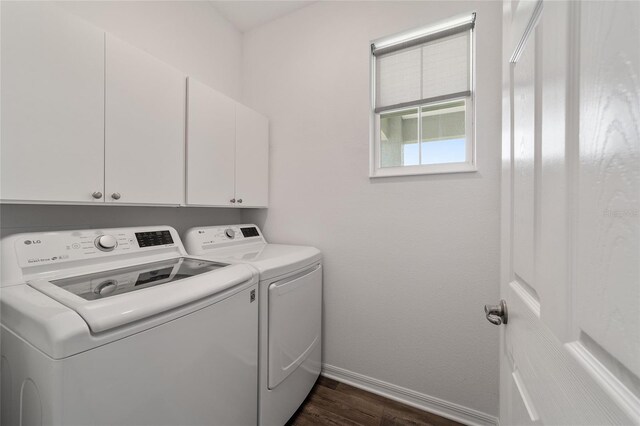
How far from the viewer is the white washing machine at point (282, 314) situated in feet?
4.12

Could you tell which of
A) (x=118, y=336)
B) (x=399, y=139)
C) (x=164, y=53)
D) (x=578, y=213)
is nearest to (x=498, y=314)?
(x=578, y=213)

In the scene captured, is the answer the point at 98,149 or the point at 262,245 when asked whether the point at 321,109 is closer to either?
the point at 262,245

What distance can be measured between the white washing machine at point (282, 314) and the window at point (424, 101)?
2.85 feet

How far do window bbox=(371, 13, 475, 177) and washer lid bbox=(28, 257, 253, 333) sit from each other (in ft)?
4.02

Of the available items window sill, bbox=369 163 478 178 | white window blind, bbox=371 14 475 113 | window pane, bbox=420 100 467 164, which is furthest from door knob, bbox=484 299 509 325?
white window blind, bbox=371 14 475 113

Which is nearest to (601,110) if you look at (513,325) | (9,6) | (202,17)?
(513,325)

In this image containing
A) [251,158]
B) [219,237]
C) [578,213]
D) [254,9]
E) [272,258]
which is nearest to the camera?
[578,213]

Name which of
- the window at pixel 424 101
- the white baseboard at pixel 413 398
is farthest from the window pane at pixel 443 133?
the white baseboard at pixel 413 398

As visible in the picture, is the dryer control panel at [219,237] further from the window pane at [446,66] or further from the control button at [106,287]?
the window pane at [446,66]

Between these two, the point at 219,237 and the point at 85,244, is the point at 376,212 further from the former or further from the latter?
the point at 85,244

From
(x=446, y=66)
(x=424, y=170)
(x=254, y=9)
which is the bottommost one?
(x=424, y=170)

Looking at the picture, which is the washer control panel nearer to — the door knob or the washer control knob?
the washer control knob

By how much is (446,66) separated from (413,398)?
7.29 feet

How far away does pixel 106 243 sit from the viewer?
1.18 m
